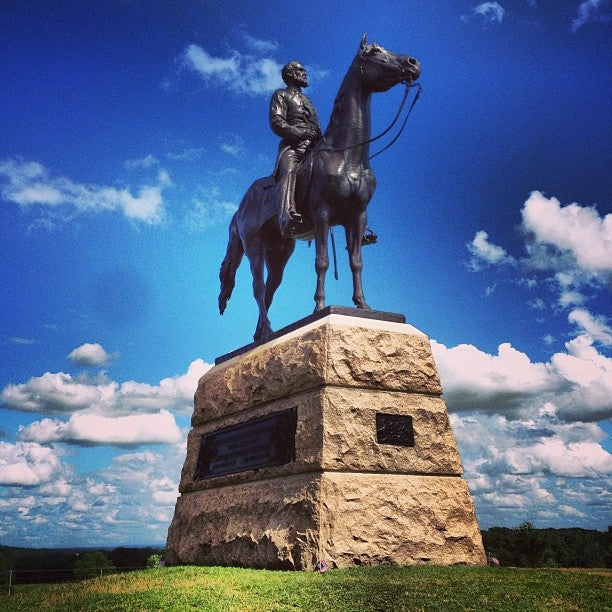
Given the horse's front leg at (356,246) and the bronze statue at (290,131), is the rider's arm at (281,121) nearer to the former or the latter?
the bronze statue at (290,131)

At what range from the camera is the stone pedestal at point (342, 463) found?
623 cm

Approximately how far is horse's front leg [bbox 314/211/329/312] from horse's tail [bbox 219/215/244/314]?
293 cm

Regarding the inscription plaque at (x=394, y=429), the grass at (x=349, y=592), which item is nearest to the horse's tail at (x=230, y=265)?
the inscription plaque at (x=394, y=429)

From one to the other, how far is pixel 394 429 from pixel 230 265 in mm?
5402

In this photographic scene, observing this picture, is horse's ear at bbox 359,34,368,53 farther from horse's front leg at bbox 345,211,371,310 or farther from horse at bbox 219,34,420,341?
horse's front leg at bbox 345,211,371,310

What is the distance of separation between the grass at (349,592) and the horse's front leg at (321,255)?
341 cm

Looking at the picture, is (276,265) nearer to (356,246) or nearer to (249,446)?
(356,246)

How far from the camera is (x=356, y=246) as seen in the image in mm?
8617

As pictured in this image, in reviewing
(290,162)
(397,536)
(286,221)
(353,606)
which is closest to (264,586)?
(353,606)

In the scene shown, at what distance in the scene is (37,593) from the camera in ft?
21.0

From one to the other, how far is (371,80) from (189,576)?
6469mm

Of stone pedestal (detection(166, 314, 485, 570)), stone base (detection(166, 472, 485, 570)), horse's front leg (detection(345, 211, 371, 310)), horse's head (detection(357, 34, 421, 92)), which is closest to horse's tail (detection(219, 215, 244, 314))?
horse's front leg (detection(345, 211, 371, 310))

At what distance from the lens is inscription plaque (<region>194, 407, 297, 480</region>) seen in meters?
7.06

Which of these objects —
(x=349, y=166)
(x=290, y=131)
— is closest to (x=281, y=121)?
(x=290, y=131)
